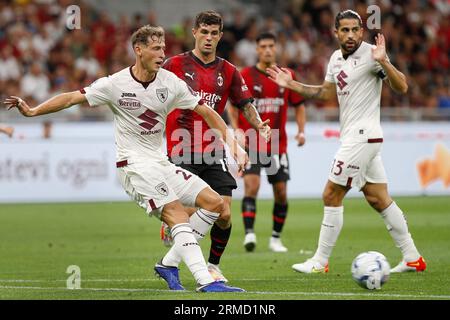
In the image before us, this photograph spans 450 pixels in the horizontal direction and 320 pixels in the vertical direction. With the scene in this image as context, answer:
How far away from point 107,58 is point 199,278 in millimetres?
17889

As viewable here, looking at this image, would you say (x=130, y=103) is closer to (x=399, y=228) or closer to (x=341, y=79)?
(x=341, y=79)

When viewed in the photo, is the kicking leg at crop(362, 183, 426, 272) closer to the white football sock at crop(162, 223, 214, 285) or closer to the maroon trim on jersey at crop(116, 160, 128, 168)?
the white football sock at crop(162, 223, 214, 285)

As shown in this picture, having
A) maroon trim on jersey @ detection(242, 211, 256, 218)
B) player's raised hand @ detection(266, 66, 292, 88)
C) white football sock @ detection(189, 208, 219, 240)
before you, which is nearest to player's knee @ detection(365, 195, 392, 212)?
player's raised hand @ detection(266, 66, 292, 88)

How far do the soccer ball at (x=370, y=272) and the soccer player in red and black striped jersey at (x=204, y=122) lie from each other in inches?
67.7

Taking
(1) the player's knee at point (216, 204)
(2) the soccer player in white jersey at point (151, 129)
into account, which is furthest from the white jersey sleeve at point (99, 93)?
(1) the player's knee at point (216, 204)

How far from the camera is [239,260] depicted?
12.5 meters

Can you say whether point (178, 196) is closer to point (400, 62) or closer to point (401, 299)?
point (401, 299)

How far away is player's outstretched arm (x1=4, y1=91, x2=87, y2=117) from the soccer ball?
2.98 m

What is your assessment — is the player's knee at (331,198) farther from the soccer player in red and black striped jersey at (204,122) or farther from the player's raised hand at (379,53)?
the player's raised hand at (379,53)

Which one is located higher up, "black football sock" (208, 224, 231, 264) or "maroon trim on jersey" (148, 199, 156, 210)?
"maroon trim on jersey" (148, 199, 156, 210)

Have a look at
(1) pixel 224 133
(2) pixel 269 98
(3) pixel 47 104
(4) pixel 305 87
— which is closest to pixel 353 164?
(4) pixel 305 87

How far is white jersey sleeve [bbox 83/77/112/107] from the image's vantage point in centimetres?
917

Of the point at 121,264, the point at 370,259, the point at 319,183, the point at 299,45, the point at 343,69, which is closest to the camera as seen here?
the point at 370,259

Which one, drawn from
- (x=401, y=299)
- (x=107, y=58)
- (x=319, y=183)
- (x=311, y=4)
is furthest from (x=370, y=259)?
(x=311, y=4)
